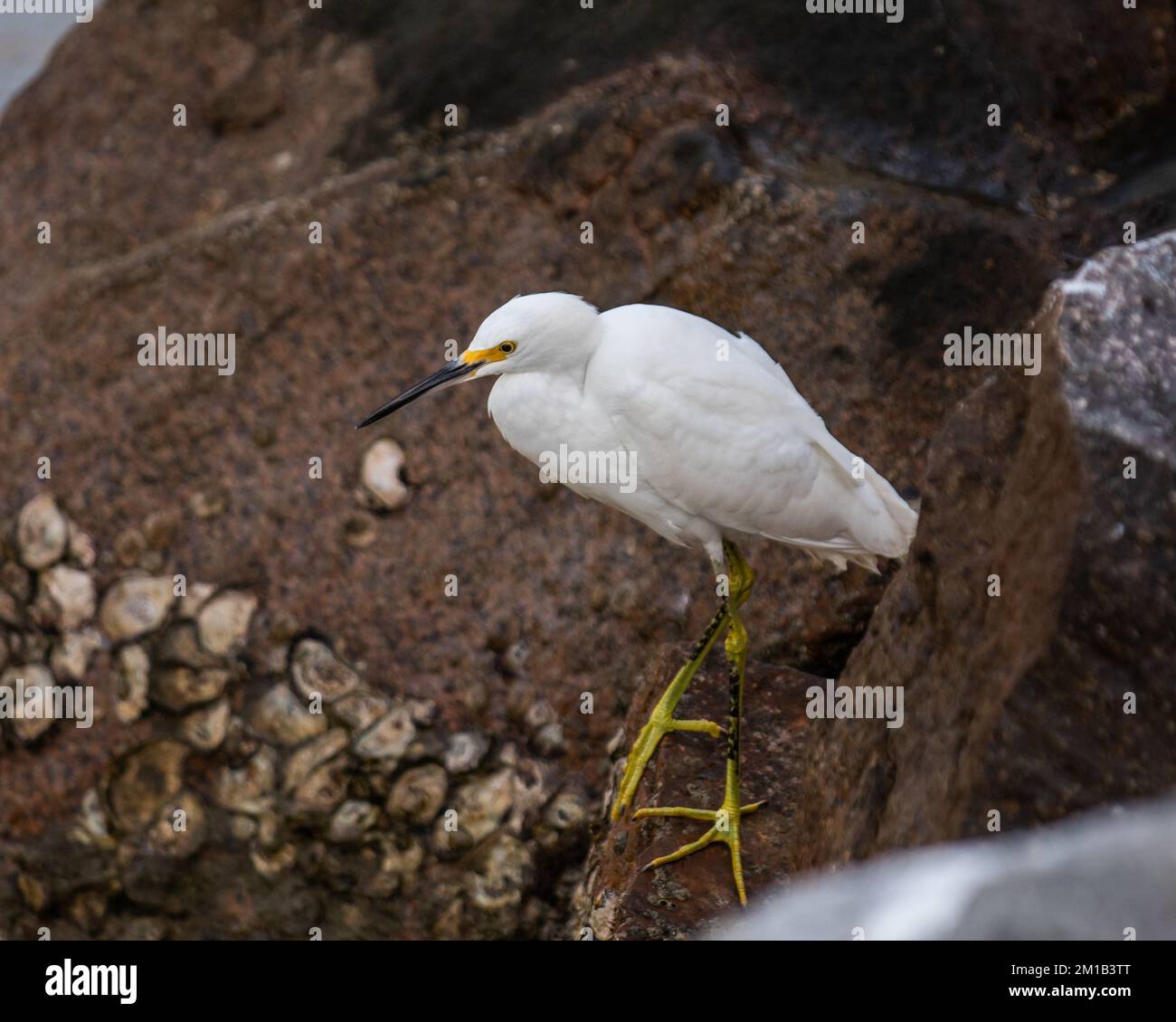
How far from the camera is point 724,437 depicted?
307cm

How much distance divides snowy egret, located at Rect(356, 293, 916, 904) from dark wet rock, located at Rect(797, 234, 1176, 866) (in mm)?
758

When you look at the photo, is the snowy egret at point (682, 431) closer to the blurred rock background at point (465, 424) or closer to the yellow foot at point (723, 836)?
the yellow foot at point (723, 836)

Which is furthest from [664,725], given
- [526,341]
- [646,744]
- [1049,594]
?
[1049,594]

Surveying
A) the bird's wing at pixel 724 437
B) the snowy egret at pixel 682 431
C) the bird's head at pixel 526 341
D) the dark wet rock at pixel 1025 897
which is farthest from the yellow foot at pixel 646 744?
the dark wet rock at pixel 1025 897

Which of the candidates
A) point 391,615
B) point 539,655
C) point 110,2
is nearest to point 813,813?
point 539,655

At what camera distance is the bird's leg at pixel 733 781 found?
2.99 m

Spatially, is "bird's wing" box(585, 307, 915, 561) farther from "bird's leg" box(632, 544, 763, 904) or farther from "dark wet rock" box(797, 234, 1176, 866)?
"dark wet rock" box(797, 234, 1176, 866)

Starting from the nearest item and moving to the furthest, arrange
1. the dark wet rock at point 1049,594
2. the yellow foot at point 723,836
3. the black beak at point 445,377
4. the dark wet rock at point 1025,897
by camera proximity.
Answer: the dark wet rock at point 1025,897, the dark wet rock at point 1049,594, the yellow foot at point 723,836, the black beak at point 445,377

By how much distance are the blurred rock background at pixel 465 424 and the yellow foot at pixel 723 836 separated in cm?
15

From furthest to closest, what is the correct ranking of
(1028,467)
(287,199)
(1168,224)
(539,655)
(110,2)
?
(110,2), (287,199), (539,655), (1168,224), (1028,467)

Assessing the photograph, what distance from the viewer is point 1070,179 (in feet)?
13.2

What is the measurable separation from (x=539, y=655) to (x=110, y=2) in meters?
3.18

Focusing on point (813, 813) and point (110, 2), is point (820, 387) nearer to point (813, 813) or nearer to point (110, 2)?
point (813, 813)
